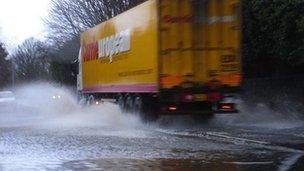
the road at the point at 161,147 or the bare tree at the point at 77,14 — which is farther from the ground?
the bare tree at the point at 77,14

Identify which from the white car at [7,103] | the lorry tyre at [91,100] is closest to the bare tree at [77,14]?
the white car at [7,103]

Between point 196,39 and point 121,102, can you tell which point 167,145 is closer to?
point 196,39

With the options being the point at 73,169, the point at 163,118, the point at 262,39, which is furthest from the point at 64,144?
the point at 262,39

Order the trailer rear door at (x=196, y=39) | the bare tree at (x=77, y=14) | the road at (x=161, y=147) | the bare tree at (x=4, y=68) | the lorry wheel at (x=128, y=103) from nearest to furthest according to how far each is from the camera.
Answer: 1. the road at (x=161, y=147)
2. the trailer rear door at (x=196, y=39)
3. the lorry wheel at (x=128, y=103)
4. the bare tree at (x=77, y=14)
5. the bare tree at (x=4, y=68)

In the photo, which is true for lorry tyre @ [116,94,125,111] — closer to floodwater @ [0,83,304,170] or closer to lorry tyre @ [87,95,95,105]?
floodwater @ [0,83,304,170]

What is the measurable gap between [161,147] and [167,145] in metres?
0.49

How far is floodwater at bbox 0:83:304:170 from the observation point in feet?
40.2

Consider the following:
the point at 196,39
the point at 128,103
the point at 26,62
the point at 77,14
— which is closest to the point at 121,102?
the point at 128,103

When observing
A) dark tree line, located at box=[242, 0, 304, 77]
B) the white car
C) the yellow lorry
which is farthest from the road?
the white car

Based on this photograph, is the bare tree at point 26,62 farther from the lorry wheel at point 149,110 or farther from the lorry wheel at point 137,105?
the lorry wheel at point 149,110

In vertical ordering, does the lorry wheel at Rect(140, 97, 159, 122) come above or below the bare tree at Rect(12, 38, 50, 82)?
below

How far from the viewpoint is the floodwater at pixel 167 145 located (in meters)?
12.2

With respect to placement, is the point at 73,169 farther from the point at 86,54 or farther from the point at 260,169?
the point at 86,54

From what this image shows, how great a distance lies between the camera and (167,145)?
15633 millimetres
